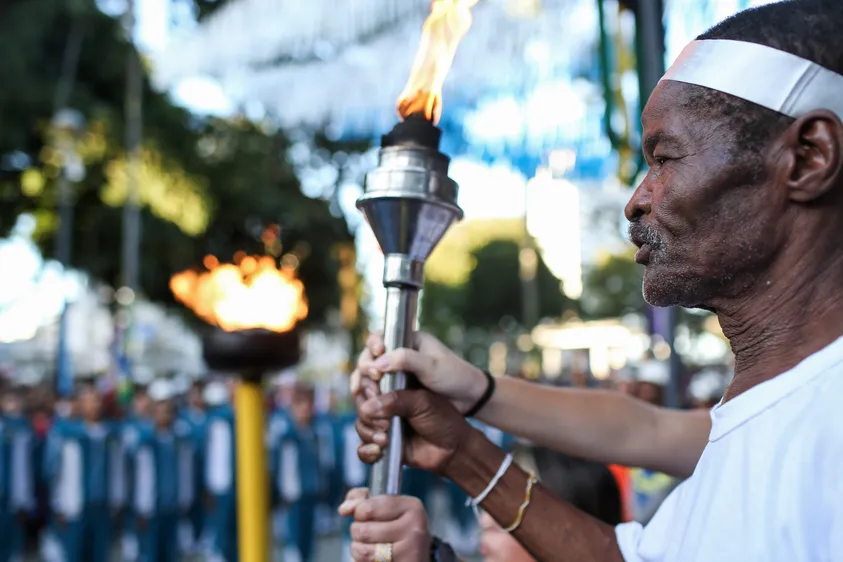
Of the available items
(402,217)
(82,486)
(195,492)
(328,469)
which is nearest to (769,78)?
(402,217)

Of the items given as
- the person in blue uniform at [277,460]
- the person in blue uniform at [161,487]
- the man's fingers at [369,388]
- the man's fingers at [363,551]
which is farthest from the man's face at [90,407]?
the man's fingers at [363,551]

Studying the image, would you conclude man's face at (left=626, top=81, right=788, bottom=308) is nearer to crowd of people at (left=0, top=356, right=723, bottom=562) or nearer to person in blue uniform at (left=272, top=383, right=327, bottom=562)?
crowd of people at (left=0, top=356, right=723, bottom=562)

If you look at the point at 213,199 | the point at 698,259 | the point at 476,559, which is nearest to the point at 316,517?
the point at 476,559

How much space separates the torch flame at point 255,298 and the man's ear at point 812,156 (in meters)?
1.77

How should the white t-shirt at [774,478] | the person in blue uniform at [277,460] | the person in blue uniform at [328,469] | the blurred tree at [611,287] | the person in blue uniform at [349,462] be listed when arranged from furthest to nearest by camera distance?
the blurred tree at [611,287]
the person in blue uniform at [328,469]
the person in blue uniform at [349,462]
the person in blue uniform at [277,460]
the white t-shirt at [774,478]

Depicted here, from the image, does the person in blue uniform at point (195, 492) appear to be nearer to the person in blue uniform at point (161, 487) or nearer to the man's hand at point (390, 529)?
the person in blue uniform at point (161, 487)

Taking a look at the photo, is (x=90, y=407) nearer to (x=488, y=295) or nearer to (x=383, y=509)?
(x=383, y=509)

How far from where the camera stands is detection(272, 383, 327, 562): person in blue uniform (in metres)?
9.25

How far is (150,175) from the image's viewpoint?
19.9 metres

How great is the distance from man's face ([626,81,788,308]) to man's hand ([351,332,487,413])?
524 mm

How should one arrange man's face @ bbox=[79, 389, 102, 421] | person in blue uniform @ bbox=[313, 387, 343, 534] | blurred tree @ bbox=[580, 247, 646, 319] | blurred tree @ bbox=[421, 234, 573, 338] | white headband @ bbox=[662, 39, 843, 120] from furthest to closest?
blurred tree @ bbox=[421, 234, 573, 338], blurred tree @ bbox=[580, 247, 646, 319], person in blue uniform @ bbox=[313, 387, 343, 534], man's face @ bbox=[79, 389, 102, 421], white headband @ bbox=[662, 39, 843, 120]

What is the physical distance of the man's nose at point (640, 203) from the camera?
1.17 m

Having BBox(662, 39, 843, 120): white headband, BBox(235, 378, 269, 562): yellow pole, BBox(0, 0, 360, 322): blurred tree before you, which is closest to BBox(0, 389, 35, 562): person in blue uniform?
BBox(235, 378, 269, 562): yellow pole

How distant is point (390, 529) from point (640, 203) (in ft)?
2.24
